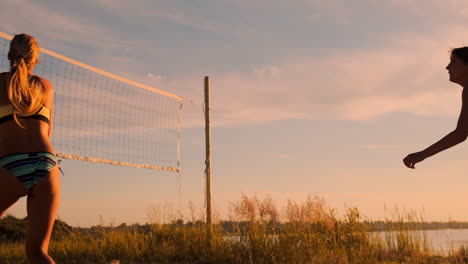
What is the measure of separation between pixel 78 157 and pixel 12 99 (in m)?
4.46

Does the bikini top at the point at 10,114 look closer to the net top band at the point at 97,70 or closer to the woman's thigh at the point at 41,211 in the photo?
the woman's thigh at the point at 41,211

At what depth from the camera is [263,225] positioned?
22.3ft

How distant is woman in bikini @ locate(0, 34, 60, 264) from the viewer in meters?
2.70

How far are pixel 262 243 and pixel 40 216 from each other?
13.7ft

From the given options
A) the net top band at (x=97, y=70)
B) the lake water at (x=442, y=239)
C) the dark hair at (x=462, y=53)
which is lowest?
the lake water at (x=442, y=239)

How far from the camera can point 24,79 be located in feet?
9.07

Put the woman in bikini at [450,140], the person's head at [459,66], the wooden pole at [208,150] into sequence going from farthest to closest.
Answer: the wooden pole at [208,150] → the person's head at [459,66] → the woman in bikini at [450,140]

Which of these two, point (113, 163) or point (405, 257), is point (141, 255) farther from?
point (405, 257)

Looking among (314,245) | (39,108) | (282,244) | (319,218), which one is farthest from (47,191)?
(319,218)

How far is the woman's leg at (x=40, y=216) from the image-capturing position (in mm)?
2703

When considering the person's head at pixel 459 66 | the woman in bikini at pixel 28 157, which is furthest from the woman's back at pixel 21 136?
the person's head at pixel 459 66

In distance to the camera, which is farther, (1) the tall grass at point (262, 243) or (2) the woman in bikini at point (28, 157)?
(1) the tall grass at point (262, 243)

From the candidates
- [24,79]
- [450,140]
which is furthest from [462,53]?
[24,79]

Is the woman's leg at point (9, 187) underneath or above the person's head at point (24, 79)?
underneath
